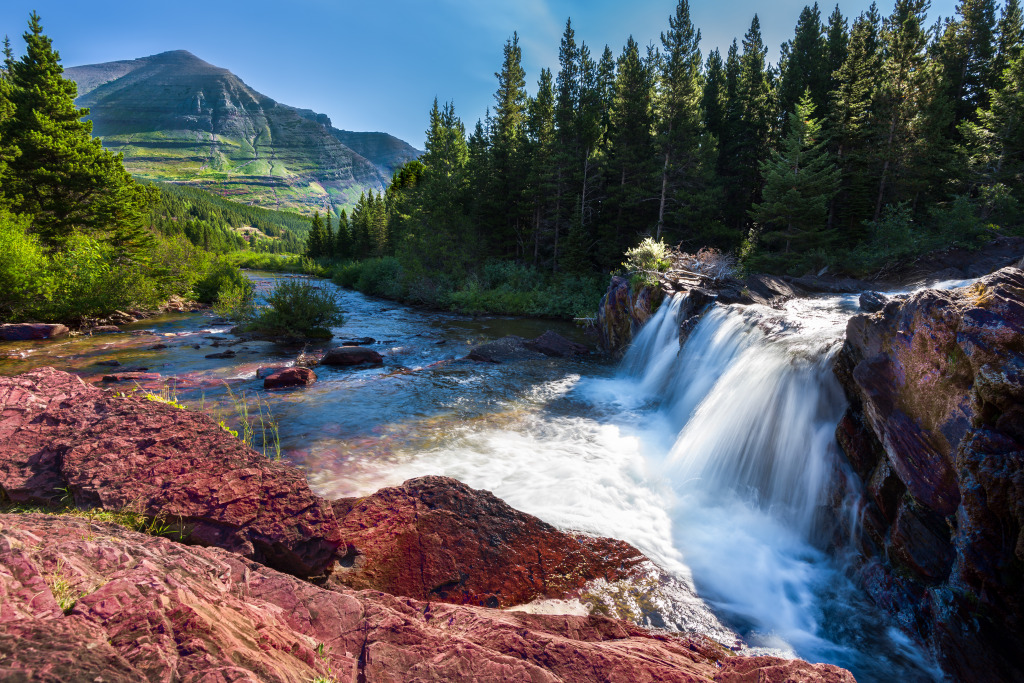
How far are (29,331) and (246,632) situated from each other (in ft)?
74.9

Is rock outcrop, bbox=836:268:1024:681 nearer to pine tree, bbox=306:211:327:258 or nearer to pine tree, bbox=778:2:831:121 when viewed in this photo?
pine tree, bbox=778:2:831:121

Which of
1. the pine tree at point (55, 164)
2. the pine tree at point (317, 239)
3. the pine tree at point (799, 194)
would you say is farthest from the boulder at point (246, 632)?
the pine tree at point (317, 239)

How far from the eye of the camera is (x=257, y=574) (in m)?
2.78

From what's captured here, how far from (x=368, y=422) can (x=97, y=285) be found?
1952cm

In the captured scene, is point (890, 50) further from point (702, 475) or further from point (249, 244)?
point (249, 244)

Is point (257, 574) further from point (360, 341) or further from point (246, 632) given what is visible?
point (360, 341)

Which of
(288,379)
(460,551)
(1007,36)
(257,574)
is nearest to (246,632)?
(257,574)

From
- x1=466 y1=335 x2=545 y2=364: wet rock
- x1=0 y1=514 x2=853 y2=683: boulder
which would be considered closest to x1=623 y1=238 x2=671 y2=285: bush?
x1=466 y1=335 x2=545 y2=364: wet rock

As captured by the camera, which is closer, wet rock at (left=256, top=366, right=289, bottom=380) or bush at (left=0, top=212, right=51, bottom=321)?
wet rock at (left=256, top=366, right=289, bottom=380)

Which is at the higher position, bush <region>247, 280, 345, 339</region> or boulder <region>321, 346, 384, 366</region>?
bush <region>247, 280, 345, 339</region>

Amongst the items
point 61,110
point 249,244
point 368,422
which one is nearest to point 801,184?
point 368,422

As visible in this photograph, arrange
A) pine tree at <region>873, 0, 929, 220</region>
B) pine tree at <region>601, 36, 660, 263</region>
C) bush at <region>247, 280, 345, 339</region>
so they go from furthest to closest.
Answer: pine tree at <region>601, 36, 660, 263</region> → pine tree at <region>873, 0, 929, 220</region> → bush at <region>247, 280, 345, 339</region>

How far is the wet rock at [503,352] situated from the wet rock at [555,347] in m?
0.32

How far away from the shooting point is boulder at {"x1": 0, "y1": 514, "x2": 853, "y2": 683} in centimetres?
155
